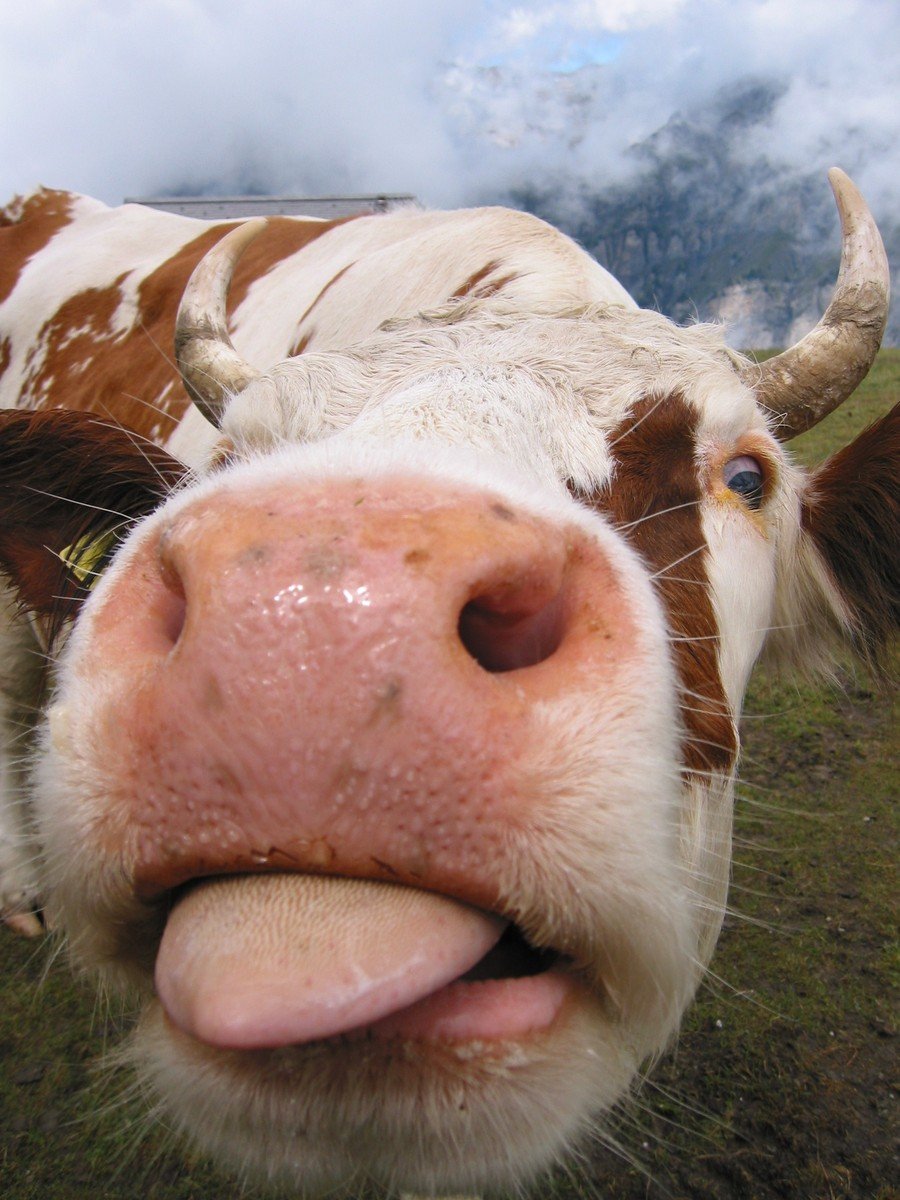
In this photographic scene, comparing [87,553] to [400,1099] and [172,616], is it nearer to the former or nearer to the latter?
[172,616]

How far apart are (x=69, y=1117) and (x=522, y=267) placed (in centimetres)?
318

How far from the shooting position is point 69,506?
194cm

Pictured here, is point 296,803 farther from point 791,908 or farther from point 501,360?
point 791,908

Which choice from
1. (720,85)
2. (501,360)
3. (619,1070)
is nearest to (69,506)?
(501,360)

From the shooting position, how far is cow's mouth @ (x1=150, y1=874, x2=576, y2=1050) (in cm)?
73

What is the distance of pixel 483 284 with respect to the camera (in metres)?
2.33

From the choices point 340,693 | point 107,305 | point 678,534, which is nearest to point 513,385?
point 678,534

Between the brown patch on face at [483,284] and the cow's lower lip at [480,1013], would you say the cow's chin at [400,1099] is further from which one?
the brown patch on face at [483,284]

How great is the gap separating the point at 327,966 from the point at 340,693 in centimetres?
26

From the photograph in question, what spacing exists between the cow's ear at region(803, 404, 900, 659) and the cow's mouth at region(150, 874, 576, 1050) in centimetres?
157

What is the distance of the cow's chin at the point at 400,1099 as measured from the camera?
0.87 meters

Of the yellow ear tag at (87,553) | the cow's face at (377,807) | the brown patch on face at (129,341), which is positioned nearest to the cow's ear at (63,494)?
the yellow ear tag at (87,553)

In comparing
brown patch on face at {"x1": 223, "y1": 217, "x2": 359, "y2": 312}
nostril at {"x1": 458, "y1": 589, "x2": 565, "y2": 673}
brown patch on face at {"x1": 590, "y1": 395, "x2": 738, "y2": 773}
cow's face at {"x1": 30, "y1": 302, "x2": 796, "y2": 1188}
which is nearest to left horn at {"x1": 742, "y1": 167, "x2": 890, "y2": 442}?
brown patch on face at {"x1": 590, "y1": 395, "x2": 738, "y2": 773}

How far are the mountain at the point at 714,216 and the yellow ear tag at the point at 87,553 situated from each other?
424 feet
